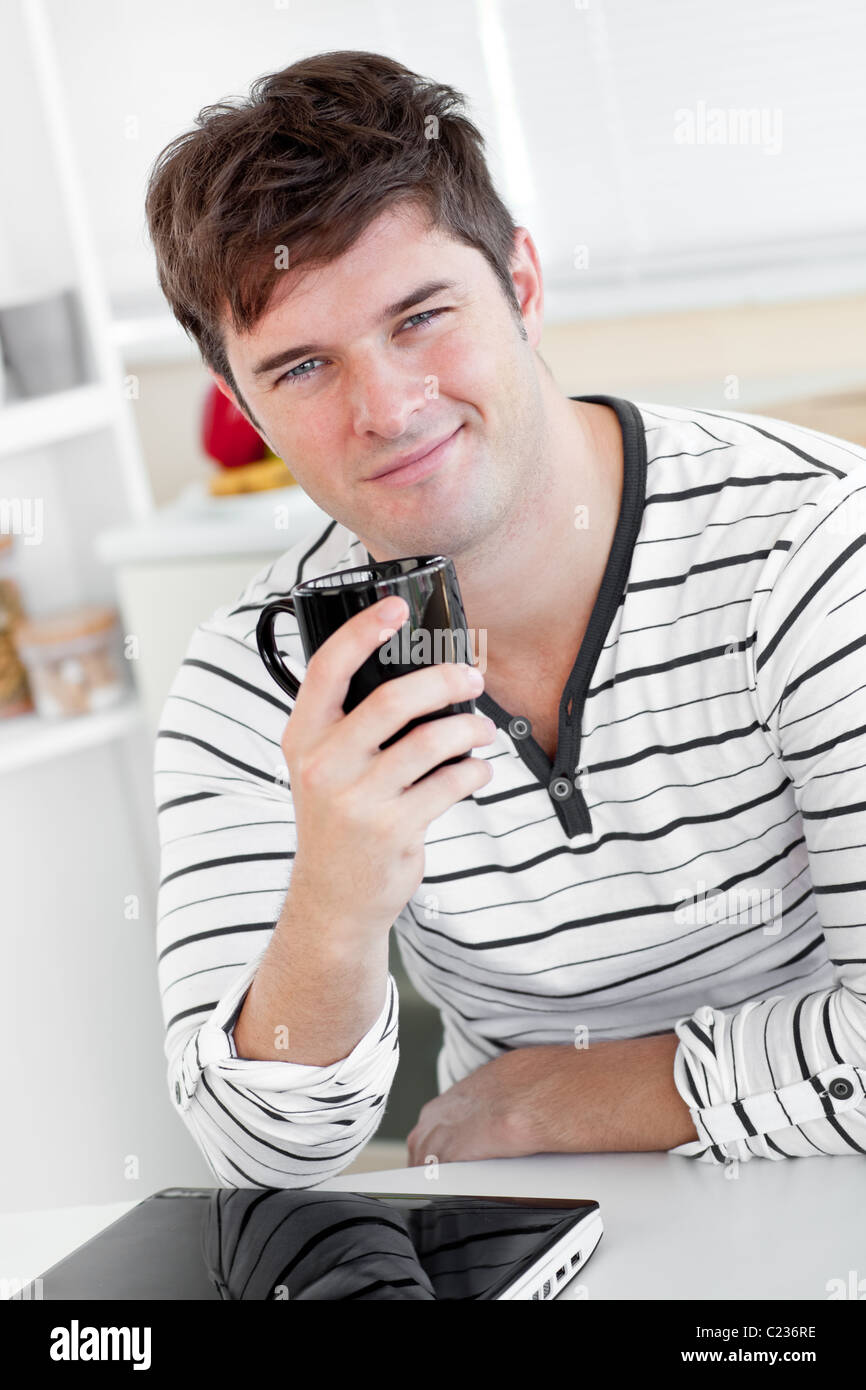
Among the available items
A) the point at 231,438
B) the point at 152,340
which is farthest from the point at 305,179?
the point at 152,340

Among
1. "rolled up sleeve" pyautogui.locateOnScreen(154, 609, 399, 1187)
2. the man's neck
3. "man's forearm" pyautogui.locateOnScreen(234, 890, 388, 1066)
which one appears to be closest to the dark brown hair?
the man's neck

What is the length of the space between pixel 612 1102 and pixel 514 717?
0.91ft

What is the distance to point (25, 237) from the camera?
1.87m

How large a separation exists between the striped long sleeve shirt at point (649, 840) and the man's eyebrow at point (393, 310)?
0.19 m

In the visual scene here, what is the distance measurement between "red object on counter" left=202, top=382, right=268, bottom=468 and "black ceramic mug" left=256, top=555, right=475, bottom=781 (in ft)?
3.64

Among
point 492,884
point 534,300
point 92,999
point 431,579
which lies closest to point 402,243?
point 534,300

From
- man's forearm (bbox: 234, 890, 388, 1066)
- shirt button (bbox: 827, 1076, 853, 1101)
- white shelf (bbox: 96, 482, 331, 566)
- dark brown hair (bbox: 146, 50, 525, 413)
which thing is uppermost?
dark brown hair (bbox: 146, 50, 525, 413)

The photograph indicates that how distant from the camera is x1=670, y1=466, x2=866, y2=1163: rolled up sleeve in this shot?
85 cm

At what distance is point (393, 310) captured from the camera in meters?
0.94

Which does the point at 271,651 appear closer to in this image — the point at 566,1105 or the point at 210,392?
the point at 566,1105

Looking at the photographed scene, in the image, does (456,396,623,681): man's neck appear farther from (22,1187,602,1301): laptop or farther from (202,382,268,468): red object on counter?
(202,382,268,468): red object on counter
